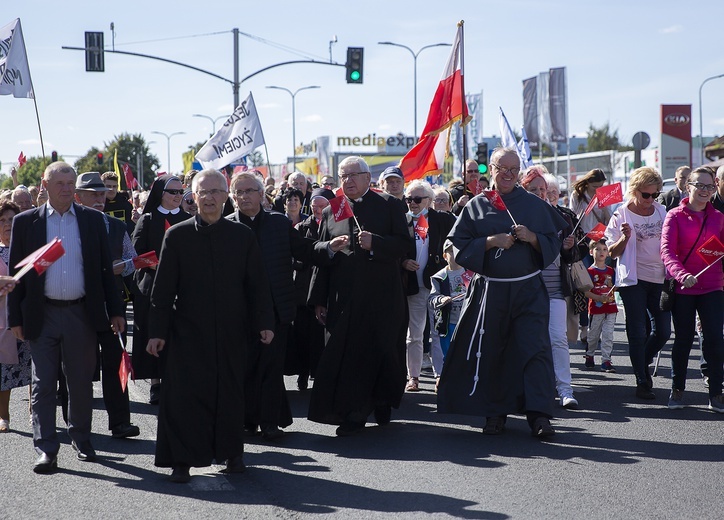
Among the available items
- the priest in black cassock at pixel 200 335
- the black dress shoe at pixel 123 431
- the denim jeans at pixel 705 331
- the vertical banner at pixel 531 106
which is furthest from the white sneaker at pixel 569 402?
the vertical banner at pixel 531 106

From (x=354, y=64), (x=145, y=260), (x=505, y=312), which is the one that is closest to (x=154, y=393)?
(x=145, y=260)

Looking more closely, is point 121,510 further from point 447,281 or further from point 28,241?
point 447,281

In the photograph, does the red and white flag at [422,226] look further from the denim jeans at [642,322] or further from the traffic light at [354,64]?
the traffic light at [354,64]

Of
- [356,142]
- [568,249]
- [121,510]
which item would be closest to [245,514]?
[121,510]

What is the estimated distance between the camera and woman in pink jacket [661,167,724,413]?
8617mm

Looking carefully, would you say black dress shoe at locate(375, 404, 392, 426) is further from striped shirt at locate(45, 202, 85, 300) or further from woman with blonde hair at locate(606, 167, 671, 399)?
striped shirt at locate(45, 202, 85, 300)

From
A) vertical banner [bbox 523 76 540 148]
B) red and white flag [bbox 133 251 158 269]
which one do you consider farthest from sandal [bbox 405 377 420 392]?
vertical banner [bbox 523 76 540 148]

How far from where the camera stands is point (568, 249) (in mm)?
9070

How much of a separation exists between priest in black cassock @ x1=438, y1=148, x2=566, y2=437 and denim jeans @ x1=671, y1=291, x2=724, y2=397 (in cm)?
149

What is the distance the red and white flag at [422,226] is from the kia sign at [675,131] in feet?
127

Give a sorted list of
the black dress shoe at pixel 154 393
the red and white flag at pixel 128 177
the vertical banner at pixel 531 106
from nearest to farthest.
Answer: the black dress shoe at pixel 154 393
the red and white flag at pixel 128 177
the vertical banner at pixel 531 106

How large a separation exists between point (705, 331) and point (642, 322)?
2.65ft

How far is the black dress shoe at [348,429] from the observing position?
7.98 m

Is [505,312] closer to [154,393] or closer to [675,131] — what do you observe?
[154,393]
